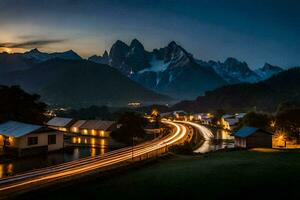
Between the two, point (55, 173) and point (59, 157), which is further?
point (59, 157)

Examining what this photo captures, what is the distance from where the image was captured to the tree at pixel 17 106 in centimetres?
7238

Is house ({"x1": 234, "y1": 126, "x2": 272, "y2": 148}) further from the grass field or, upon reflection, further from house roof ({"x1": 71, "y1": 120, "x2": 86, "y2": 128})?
house roof ({"x1": 71, "y1": 120, "x2": 86, "y2": 128})

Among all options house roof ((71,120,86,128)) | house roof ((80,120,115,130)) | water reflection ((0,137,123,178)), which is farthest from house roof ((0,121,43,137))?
house roof ((71,120,86,128))

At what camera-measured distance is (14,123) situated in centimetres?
6406

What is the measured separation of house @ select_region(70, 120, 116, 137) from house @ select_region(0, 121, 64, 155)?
22971 millimetres

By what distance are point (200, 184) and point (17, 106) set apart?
58.8 metres

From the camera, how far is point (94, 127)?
290ft

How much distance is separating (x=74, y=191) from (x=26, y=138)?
31.6m

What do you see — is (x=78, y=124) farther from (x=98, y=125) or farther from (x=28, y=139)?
(x=28, y=139)

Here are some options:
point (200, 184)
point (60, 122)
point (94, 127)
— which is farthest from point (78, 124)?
point (200, 184)

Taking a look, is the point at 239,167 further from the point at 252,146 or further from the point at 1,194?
the point at 252,146

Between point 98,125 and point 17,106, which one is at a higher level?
point 17,106

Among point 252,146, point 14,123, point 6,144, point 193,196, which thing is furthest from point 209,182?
point 14,123

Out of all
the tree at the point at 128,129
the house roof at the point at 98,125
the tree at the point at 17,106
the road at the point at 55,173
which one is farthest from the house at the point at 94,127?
the road at the point at 55,173
